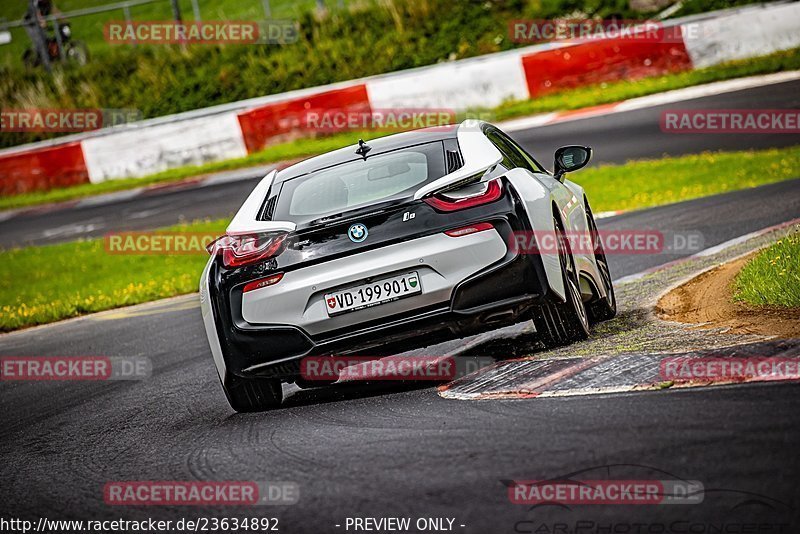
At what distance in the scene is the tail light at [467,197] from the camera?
6.64 meters

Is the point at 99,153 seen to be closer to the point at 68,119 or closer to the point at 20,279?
the point at 68,119

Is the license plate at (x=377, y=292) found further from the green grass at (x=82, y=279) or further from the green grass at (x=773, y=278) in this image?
the green grass at (x=82, y=279)

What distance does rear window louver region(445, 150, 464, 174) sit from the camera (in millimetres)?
6988

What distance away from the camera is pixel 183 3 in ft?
163

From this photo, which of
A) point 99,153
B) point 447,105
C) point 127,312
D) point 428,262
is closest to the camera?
point 428,262

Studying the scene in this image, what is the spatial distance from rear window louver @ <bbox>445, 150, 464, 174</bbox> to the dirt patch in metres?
1.63

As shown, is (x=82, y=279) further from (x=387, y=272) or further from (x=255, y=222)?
(x=387, y=272)

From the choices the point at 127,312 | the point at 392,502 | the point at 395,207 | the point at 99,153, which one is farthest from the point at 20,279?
the point at 392,502

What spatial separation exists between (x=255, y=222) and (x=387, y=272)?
0.88 m

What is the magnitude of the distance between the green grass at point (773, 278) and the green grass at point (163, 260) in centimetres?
711

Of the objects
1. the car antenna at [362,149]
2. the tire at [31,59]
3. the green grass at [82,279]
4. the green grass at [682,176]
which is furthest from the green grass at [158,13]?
the car antenna at [362,149]

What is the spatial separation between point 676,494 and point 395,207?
Result: 2.79 m

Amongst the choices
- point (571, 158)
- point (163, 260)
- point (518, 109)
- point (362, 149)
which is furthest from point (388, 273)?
point (518, 109)

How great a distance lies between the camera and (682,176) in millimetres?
16562
